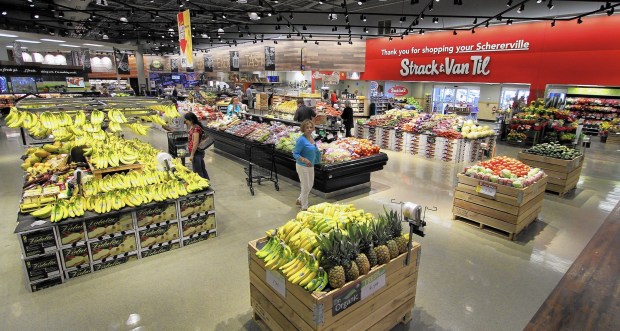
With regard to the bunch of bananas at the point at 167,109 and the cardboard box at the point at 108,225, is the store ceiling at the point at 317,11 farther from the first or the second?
the cardboard box at the point at 108,225

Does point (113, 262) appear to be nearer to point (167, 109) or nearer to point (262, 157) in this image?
point (167, 109)

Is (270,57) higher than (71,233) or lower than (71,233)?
higher

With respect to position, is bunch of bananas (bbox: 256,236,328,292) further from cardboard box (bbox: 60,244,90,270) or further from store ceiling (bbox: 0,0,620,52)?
store ceiling (bbox: 0,0,620,52)

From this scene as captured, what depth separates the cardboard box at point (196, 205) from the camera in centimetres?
465

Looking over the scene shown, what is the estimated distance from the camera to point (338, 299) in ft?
8.12

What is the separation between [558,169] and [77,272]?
8.48 meters

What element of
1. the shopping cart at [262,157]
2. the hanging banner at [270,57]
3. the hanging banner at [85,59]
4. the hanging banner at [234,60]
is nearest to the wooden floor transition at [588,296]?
the shopping cart at [262,157]

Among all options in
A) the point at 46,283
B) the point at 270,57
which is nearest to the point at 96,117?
the point at 46,283

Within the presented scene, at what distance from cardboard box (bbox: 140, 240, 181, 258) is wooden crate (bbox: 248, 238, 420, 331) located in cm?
198

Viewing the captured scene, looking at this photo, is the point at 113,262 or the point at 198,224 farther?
the point at 198,224

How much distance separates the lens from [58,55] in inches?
836

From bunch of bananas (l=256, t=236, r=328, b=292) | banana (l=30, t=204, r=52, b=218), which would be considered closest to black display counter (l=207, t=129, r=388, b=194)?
bunch of bananas (l=256, t=236, r=328, b=292)

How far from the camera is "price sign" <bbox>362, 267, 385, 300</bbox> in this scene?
2.65m

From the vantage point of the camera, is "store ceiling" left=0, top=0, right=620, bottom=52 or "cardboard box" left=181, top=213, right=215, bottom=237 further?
"store ceiling" left=0, top=0, right=620, bottom=52
